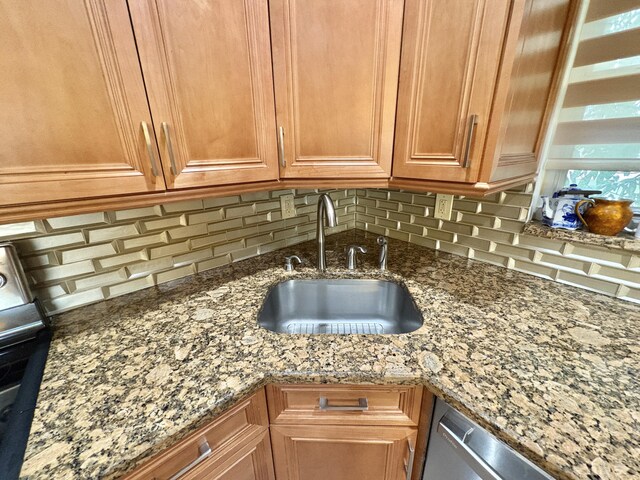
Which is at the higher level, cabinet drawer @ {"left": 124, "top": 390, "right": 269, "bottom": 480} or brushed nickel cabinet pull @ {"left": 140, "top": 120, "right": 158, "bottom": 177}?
brushed nickel cabinet pull @ {"left": 140, "top": 120, "right": 158, "bottom": 177}

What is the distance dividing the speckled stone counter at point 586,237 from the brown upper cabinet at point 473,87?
0.26 meters

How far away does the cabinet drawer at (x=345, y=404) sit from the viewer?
0.69 metres

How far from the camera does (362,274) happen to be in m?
1.15

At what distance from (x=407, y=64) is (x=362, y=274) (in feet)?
2.55

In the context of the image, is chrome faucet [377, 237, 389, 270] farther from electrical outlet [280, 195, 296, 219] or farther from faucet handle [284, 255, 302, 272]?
electrical outlet [280, 195, 296, 219]

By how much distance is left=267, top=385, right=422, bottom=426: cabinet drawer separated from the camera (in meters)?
0.69

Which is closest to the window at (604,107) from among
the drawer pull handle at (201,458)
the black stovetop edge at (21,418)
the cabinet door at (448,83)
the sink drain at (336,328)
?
the cabinet door at (448,83)

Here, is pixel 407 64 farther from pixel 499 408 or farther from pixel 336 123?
pixel 499 408

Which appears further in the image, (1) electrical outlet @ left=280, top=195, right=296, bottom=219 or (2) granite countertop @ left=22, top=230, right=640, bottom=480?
(1) electrical outlet @ left=280, top=195, right=296, bottom=219

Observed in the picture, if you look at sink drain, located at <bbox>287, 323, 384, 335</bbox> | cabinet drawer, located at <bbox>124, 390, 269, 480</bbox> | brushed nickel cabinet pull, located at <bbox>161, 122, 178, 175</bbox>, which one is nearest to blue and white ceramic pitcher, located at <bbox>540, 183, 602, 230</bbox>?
sink drain, located at <bbox>287, 323, 384, 335</bbox>

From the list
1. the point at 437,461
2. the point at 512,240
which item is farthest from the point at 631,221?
the point at 437,461

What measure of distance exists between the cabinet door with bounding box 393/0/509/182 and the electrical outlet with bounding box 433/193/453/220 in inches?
18.7

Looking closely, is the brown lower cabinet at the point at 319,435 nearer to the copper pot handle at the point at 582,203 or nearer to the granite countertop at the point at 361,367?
the granite countertop at the point at 361,367

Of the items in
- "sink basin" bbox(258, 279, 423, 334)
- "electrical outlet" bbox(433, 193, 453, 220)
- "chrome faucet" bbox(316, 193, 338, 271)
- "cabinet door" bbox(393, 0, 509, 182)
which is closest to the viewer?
"cabinet door" bbox(393, 0, 509, 182)
